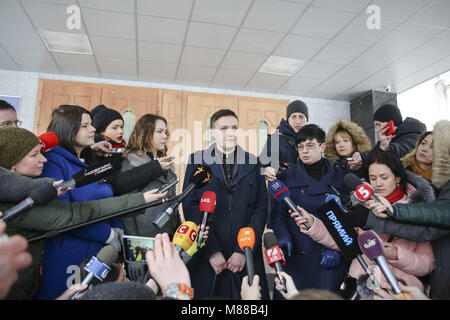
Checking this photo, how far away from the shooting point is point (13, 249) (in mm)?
520

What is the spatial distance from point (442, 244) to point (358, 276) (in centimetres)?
38

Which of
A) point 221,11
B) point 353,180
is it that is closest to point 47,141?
point 353,180

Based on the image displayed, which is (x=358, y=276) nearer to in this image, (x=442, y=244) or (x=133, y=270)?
(x=442, y=244)

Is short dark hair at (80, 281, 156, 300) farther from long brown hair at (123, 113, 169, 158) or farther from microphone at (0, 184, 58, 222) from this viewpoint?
long brown hair at (123, 113, 169, 158)

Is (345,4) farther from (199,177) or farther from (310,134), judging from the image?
(199,177)

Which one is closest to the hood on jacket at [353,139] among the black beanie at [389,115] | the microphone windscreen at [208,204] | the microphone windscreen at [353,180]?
the black beanie at [389,115]

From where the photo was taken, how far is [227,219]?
1518mm

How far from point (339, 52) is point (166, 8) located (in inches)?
83.2

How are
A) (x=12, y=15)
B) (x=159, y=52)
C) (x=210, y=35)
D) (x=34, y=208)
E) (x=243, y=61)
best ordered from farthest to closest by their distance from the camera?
(x=243, y=61) → (x=159, y=52) → (x=210, y=35) → (x=12, y=15) → (x=34, y=208)

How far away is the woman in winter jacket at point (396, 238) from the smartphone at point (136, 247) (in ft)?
2.09

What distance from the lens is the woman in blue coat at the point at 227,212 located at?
56.1 inches

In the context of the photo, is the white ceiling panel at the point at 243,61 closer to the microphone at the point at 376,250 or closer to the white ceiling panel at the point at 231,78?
the white ceiling panel at the point at 231,78

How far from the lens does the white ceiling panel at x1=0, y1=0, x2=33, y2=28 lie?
2.66m
